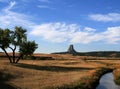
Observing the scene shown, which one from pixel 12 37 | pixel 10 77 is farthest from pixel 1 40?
pixel 10 77

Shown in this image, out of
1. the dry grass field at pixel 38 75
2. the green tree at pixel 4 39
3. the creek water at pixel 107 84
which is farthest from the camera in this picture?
the green tree at pixel 4 39

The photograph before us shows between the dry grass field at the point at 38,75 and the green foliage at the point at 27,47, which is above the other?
the green foliage at the point at 27,47

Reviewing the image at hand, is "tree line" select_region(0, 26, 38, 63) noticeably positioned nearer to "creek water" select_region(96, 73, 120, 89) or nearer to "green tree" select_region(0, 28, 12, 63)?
"green tree" select_region(0, 28, 12, 63)

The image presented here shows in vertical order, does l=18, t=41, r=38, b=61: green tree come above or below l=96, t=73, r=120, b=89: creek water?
above

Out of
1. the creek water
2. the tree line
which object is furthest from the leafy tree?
the creek water

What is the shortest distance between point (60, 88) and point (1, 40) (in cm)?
5297

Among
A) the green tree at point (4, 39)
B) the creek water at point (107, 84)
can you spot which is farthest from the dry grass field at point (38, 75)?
the green tree at point (4, 39)

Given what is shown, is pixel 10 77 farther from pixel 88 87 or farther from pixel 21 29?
pixel 21 29

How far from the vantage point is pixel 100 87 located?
145ft

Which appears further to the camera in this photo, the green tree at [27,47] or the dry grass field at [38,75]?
the green tree at [27,47]

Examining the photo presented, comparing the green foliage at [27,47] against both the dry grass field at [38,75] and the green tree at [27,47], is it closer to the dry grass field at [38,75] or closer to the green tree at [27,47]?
the green tree at [27,47]

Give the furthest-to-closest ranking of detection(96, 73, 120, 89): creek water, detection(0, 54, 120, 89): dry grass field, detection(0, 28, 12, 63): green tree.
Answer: detection(0, 28, 12, 63): green tree < detection(96, 73, 120, 89): creek water < detection(0, 54, 120, 89): dry grass field

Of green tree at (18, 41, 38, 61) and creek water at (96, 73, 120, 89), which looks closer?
creek water at (96, 73, 120, 89)

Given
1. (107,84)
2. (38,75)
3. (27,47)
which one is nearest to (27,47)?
(27,47)
